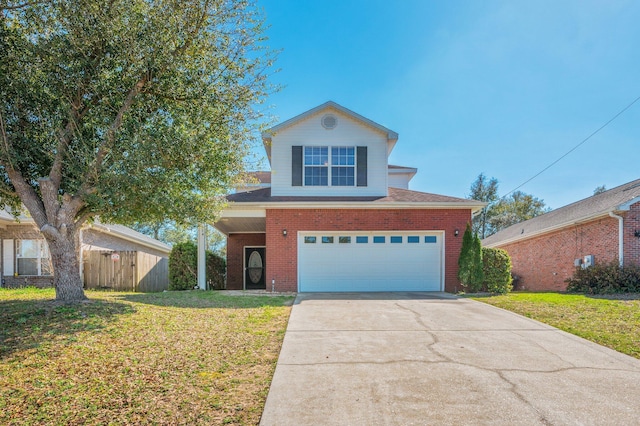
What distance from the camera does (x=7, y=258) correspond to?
14.2 metres

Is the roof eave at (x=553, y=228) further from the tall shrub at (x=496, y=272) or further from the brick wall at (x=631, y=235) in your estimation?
the tall shrub at (x=496, y=272)

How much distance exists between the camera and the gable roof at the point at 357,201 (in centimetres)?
1214

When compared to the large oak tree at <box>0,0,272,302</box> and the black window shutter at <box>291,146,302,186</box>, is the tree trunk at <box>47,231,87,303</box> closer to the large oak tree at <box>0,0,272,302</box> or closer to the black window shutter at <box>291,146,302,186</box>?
the large oak tree at <box>0,0,272,302</box>

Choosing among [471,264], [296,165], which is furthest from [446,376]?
[296,165]

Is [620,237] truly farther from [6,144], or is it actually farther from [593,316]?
[6,144]

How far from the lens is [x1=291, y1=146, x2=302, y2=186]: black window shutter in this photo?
13.3 m

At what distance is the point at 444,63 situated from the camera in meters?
12.6

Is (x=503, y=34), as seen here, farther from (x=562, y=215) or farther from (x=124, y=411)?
(x=124, y=411)

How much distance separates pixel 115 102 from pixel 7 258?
12.0 metres

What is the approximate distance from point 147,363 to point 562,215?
18.9 m

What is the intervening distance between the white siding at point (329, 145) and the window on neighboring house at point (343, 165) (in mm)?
189

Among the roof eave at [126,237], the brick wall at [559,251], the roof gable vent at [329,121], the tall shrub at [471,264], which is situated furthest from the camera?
the roof eave at [126,237]

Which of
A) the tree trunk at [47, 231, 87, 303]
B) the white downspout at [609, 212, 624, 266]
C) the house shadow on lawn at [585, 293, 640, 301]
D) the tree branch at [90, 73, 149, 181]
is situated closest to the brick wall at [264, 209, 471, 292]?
the house shadow on lawn at [585, 293, 640, 301]

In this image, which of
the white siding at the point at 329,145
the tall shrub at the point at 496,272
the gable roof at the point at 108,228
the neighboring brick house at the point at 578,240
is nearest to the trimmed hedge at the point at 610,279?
the neighboring brick house at the point at 578,240
